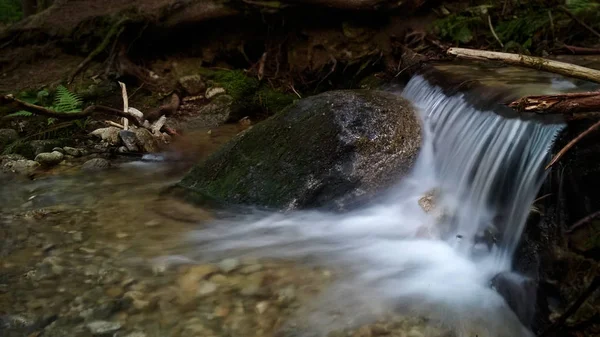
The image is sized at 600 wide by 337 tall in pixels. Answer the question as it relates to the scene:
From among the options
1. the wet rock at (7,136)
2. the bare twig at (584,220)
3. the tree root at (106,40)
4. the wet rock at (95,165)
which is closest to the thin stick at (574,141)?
the bare twig at (584,220)

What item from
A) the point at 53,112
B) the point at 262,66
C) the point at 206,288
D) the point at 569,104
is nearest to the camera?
the point at 569,104

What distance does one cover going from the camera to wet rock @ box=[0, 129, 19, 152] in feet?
20.7

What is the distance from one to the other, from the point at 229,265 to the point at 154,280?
20.5 inches

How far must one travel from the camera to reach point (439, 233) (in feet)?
12.5

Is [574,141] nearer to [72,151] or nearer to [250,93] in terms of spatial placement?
[72,151]

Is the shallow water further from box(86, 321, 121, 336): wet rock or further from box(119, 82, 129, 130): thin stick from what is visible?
box(119, 82, 129, 130): thin stick

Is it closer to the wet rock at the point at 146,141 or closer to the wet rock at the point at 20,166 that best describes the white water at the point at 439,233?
the wet rock at the point at 146,141

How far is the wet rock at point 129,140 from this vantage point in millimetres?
6273

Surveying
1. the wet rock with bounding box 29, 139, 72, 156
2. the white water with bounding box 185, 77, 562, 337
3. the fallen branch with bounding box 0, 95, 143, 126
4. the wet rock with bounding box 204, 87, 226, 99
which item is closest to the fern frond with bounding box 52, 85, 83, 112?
the fallen branch with bounding box 0, 95, 143, 126

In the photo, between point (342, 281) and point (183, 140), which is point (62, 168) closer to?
point (183, 140)

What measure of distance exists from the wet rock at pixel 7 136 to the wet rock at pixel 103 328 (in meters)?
4.56

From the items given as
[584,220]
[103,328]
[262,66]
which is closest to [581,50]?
[584,220]

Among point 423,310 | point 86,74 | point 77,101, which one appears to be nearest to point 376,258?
point 423,310

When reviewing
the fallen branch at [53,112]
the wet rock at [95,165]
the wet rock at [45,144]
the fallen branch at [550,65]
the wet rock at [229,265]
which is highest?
the fallen branch at [550,65]
